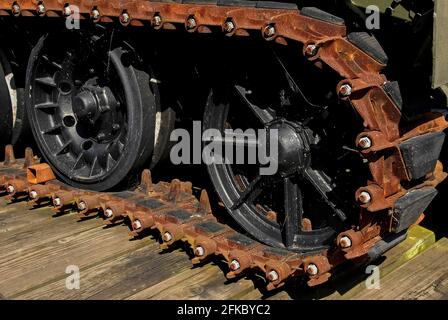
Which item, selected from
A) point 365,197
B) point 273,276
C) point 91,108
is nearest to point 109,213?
point 91,108

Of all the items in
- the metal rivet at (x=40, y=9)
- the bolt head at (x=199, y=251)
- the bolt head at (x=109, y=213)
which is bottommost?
the bolt head at (x=199, y=251)

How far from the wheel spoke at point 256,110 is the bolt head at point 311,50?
0.66 m

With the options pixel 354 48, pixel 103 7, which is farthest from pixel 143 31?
pixel 354 48

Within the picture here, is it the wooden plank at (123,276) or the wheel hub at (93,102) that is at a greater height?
the wheel hub at (93,102)

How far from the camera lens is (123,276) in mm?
3500

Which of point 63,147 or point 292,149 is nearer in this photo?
point 292,149

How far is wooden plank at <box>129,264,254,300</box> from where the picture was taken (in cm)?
331

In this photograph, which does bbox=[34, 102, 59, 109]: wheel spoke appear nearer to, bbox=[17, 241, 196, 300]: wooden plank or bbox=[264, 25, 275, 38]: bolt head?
bbox=[17, 241, 196, 300]: wooden plank

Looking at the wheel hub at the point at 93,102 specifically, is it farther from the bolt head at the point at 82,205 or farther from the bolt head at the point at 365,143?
the bolt head at the point at 365,143

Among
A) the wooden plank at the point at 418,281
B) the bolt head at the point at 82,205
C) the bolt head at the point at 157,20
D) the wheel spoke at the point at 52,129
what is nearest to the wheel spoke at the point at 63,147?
the wheel spoke at the point at 52,129

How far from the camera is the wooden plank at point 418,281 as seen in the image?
3.30 m

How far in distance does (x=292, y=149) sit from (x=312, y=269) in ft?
2.01

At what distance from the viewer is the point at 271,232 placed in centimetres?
355

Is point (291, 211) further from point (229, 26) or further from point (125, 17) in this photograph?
point (125, 17)
